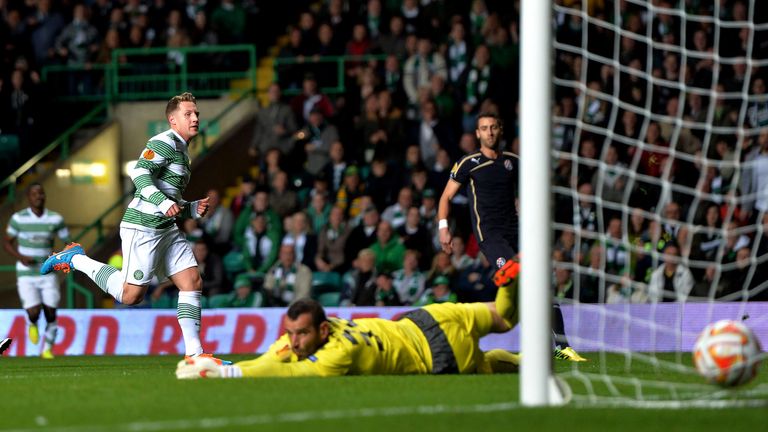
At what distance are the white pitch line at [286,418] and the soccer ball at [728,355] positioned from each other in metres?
1.08

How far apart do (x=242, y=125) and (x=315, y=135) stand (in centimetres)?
230

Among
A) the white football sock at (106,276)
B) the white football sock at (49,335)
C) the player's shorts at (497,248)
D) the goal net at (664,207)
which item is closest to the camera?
the white football sock at (106,276)

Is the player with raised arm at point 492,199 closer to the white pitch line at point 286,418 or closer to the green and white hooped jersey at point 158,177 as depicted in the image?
the green and white hooped jersey at point 158,177

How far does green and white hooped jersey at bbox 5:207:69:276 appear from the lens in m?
14.8

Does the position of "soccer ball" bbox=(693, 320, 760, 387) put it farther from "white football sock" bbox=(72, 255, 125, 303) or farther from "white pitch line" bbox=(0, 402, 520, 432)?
"white football sock" bbox=(72, 255, 125, 303)

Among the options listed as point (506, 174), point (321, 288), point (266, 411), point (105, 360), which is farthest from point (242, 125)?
point (266, 411)

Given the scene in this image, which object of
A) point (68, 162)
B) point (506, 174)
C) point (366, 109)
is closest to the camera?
point (506, 174)

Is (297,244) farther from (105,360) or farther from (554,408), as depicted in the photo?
(554,408)

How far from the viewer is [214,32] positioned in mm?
20641

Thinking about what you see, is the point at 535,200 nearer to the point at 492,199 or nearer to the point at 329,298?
the point at 492,199

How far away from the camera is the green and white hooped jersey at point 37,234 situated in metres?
14.8

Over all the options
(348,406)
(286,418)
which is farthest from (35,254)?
(286,418)

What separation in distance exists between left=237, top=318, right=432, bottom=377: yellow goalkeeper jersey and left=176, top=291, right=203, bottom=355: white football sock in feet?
6.62

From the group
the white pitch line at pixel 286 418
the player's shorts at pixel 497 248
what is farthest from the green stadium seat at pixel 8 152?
the white pitch line at pixel 286 418
